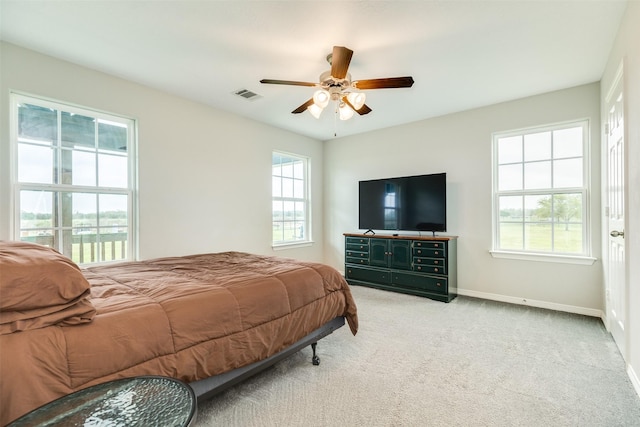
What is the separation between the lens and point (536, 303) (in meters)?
3.75

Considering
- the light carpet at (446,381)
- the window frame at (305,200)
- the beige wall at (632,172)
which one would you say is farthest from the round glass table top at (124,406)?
the window frame at (305,200)

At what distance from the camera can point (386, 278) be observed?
4.57 m

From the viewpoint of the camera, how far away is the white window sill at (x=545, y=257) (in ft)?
11.3

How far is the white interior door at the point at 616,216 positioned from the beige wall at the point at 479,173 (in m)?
0.52

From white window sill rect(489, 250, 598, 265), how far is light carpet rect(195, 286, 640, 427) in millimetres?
666

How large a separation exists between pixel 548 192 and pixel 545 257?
81 cm

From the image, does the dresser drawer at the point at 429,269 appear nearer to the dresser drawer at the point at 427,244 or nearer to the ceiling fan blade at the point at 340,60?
the dresser drawer at the point at 427,244

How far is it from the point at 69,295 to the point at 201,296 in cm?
60

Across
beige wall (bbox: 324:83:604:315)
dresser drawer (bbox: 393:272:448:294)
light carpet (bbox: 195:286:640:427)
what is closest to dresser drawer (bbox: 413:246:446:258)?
dresser drawer (bbox: 393:272:448:294)

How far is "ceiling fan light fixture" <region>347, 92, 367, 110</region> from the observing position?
8.44ft

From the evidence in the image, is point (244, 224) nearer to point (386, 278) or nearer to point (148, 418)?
point (386, 278)

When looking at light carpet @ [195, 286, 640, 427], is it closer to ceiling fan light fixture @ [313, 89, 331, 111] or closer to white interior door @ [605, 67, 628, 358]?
white interior door @ [605, 67, 628, 358]

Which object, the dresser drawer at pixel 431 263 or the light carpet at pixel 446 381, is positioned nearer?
the light carpet at pixel 446 381

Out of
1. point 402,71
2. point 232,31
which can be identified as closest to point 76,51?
point 232,31
